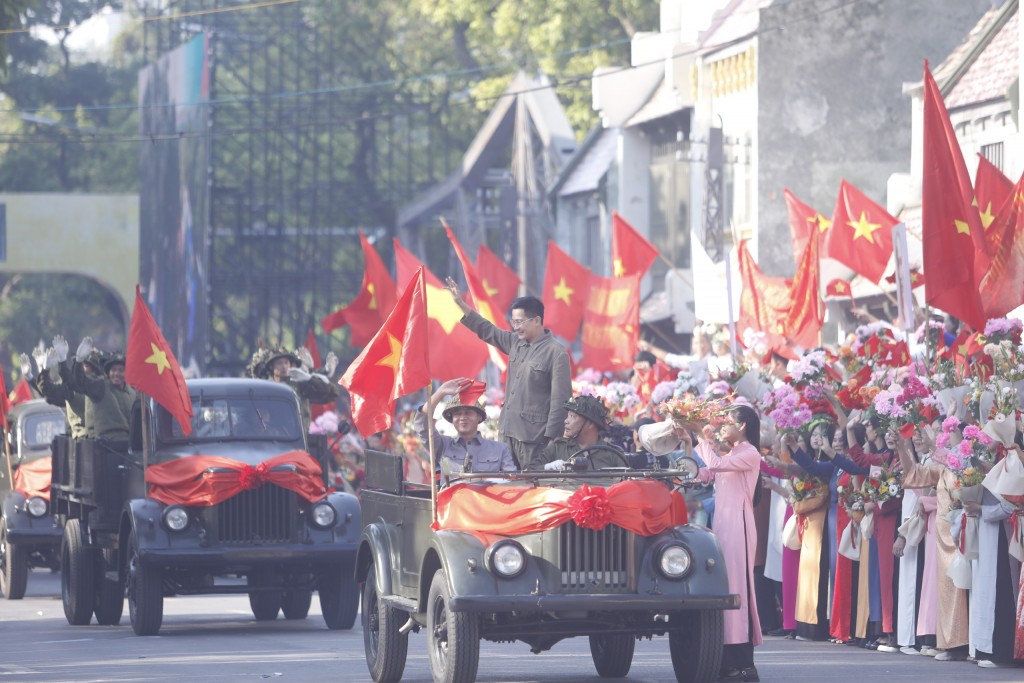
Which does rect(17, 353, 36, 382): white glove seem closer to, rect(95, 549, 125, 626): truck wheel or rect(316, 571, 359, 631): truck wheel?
rect(95, 549, 125, 626): truck wheel

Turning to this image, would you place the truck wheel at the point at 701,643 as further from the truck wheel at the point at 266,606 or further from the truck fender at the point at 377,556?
the truck wheel at the point at 266,606

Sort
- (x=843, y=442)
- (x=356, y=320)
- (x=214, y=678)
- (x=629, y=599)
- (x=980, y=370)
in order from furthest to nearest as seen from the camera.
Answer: (x=356, y=320), (x=843, y=442), (x=980, y=370), (x=214, y=678), (x=629, y=599)

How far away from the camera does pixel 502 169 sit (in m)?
53.7

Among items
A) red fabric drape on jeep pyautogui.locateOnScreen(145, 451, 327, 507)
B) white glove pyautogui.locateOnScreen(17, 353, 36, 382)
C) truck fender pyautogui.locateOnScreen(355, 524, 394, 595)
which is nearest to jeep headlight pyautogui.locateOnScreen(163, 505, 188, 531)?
red fabric drape on jeep pyautogui.locateOnScreen(145, 451, 327, 507)

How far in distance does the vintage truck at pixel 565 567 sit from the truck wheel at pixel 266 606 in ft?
23.2

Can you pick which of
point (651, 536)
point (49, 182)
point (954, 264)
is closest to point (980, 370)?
point (954, 264)

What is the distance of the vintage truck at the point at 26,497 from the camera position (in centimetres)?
2220

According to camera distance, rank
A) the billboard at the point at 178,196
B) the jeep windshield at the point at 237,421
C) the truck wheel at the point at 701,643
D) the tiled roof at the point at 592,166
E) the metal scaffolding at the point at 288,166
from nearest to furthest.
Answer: the truck wheel at the point at 701,643, the jeep windshield at the point at 237,421, the tiled roof at the point at 592,166, the billboard at the point at 178,196, the metal scaffolding at the point at 288,166

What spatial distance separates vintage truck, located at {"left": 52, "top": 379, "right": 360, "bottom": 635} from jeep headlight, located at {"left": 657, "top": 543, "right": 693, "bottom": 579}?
6069 mm

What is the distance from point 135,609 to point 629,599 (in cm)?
672

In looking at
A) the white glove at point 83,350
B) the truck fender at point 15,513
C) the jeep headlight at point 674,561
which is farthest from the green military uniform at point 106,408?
the jeep headlight at point 674,561

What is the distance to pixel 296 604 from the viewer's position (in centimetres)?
1945

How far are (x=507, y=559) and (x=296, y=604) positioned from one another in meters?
8.07

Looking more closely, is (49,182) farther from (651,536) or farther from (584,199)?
(651,536)
